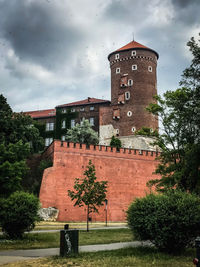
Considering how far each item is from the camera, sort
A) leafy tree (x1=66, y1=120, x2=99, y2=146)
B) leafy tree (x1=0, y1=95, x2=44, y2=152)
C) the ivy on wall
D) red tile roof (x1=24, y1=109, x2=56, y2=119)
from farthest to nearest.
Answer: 1. red tile roof (x1=24, y1=109, x2=56, y2=119)
2. the ivy on wall
3. leafy tree (x1=66, y1=120, x2=99, y2=146)
4. leafy tree (x1=0, y1=95, x2=44, y2=152)

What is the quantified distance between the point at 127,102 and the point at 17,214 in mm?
38338

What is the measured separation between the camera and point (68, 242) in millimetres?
8578

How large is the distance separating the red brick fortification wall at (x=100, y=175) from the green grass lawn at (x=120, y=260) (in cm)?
2014

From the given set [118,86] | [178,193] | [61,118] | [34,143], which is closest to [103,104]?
[118,86]

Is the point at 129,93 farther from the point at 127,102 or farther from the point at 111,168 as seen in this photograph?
the point at 111,168

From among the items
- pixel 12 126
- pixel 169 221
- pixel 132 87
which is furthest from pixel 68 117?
pixel 169 221

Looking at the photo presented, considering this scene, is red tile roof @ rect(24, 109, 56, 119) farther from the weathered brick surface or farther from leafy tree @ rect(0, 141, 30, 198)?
leafy tree @ rect(0, 141, 30, 198)

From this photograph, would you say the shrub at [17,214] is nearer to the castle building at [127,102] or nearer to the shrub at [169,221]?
the shrub at [169,221]

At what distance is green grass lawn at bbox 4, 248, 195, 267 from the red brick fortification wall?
20.1 meters

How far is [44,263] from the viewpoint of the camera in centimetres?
756

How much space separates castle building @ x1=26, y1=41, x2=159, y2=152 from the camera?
48.2m

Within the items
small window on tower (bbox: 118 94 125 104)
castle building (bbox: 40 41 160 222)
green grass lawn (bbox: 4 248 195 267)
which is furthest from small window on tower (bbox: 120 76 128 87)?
green grass lawn (bbox: 4 248 195 267)

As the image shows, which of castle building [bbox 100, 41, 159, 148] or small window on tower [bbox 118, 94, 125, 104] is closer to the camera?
castle building [bbox 100, 41, 159, 148]

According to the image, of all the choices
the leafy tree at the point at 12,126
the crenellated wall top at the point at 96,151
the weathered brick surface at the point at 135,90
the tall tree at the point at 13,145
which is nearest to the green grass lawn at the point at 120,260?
the tall tree at the point at 13,145
